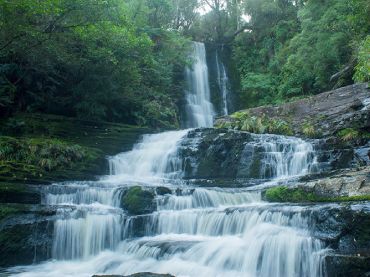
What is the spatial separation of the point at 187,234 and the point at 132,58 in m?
12.7

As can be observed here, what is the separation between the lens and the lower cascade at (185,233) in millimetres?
7805

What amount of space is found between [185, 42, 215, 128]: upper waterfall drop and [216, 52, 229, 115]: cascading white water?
107 centimetres

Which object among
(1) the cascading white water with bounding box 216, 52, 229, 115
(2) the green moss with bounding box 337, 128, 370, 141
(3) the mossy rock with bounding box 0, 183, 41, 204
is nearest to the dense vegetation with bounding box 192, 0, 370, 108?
(1) the cascading white water with bounding box 216, 52, 229, 115

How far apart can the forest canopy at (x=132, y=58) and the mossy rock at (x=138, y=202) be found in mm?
7062

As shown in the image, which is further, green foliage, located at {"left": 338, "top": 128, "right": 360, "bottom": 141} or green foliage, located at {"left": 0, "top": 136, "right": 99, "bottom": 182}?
green foliage, located at {"left": 338, "top": 128, "right": 360, "bottom": 141}

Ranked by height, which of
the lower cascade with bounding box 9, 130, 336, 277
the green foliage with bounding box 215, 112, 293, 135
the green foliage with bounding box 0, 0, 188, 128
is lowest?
the lower cascade with bounding box 9, 130, 336, 277

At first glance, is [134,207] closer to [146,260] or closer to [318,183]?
[146,260]

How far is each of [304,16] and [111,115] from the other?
494 inches

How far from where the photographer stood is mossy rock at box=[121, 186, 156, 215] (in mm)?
10953

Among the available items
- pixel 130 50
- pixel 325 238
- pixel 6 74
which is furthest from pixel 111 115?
pixel 325 238

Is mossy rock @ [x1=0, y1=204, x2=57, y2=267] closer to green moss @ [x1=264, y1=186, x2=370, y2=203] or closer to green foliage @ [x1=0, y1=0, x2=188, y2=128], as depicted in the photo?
green moss @ [x1=264, y1=186, x2=370, y2=203]

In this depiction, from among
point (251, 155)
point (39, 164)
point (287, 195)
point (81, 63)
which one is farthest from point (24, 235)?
point (81, 63)

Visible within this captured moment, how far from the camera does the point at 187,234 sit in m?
9.84

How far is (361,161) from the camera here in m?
13.0
